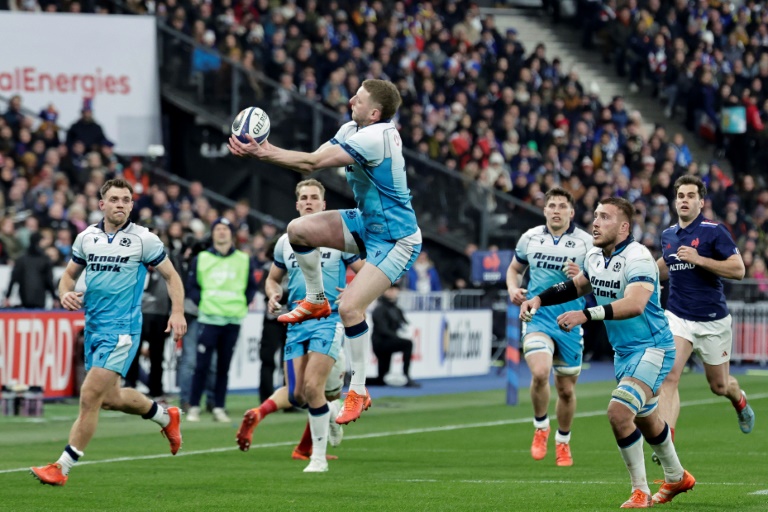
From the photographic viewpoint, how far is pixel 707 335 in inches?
530

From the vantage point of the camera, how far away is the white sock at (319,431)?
1300 cm

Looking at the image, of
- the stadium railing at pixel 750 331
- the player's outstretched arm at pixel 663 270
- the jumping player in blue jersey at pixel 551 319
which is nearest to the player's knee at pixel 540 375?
the jumping player in blue jersey at pixel 551 319

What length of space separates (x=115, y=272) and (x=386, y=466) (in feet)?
10.2

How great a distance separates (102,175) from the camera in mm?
24312

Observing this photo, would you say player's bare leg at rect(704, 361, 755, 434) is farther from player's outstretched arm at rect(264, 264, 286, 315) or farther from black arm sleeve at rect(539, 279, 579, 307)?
player's outstretched arm at rect(264, 264, 286, 315)

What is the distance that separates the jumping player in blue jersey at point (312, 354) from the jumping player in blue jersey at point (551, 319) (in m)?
1.77

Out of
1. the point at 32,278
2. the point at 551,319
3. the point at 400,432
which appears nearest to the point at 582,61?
the point at 32,278

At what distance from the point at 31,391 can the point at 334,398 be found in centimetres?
552

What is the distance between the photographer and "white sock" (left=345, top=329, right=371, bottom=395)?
1088cm

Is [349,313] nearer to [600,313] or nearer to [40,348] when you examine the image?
[600,313]

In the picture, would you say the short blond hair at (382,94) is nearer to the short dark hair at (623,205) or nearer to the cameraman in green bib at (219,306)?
the short dark hair at (623,205)

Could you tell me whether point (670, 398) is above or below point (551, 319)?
below

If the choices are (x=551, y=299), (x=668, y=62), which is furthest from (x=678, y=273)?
(x=668, y=62)

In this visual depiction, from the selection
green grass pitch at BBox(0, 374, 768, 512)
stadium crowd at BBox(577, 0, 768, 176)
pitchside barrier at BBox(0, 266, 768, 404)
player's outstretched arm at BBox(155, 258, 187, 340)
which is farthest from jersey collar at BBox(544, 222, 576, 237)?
stadium crowd at BBox(577, 0, 768, 176)
